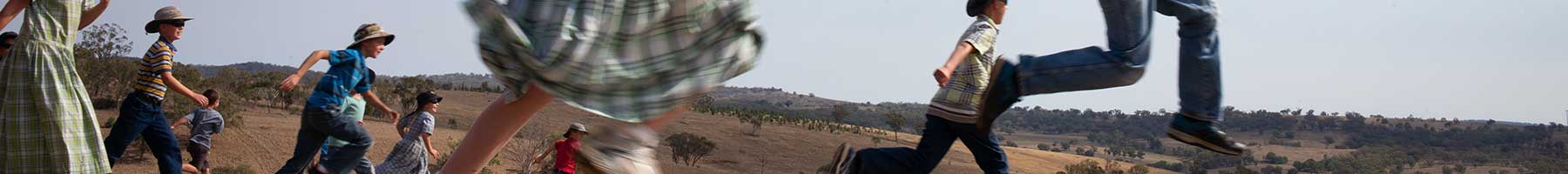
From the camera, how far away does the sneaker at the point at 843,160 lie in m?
4.14

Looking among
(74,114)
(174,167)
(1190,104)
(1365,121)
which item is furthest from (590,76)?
(1365,121)

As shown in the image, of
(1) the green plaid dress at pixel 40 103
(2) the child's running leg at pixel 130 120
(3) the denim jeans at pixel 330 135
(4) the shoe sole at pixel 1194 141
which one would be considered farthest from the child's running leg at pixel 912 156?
(2) the child's running leg at pixel 130 120

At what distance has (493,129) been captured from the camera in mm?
2850

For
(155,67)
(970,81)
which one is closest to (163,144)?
(155,67)

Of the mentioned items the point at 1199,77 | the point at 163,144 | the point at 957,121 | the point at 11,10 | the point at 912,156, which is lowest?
the point at 163,144

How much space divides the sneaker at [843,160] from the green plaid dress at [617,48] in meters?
1.47

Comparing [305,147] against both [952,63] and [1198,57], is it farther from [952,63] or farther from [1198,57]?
[1198,57]

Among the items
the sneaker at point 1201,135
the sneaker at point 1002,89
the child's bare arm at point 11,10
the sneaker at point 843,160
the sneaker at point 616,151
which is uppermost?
the child's bare arm at point 11,10

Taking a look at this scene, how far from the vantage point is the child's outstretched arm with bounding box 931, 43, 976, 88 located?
4.07 metres

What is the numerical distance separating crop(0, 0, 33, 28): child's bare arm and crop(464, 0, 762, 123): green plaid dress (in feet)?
7.94

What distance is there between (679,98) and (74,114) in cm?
289

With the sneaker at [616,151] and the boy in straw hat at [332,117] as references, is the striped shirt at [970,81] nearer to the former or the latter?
the sneaker at [616,151]

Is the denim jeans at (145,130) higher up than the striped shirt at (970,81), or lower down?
lower down

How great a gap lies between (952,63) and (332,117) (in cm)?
271
